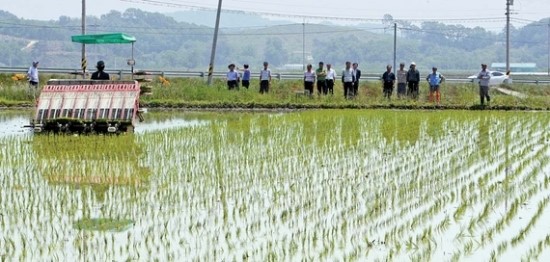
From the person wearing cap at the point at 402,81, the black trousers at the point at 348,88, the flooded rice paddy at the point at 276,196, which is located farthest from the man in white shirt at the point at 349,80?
the flooded rice paddy at the point at 276,196

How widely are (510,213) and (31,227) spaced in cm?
411

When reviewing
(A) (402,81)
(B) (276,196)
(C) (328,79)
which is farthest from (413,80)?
(B) (276,196)

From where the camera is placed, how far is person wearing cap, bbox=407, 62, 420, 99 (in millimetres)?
30295

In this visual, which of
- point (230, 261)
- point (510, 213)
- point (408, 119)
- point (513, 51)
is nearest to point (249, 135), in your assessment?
point (408, 119)

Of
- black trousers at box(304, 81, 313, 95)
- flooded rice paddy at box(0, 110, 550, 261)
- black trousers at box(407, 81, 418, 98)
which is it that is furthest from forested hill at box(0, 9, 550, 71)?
flooded rice paddy at box(0, 110, 550, 261)

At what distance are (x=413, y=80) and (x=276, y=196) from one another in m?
19.7

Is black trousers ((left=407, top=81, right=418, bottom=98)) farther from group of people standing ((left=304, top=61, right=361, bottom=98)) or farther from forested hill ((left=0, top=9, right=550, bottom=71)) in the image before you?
forested hill ((left=0, top=9, right=550, bottom=71))

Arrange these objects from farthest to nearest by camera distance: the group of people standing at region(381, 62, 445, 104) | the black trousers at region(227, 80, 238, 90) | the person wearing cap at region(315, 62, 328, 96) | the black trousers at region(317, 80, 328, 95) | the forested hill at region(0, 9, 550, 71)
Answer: the forested hill at region(0, 9, 550, 71)
the black trousers at region(227, 80, 238, 90)
the black trousers at region(317, 80, 328, 95)
the person wearing cap at region(315, 62, 328, 96)
the group of people standing at region(381, 62, 445, 104)

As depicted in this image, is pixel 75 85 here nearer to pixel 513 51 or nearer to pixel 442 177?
pixel 442 177

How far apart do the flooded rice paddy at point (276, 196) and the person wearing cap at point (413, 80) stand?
35.8 feet

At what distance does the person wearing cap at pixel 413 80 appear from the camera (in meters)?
30.3

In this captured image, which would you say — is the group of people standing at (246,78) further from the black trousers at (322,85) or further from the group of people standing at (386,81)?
the black trousers at (322,85)

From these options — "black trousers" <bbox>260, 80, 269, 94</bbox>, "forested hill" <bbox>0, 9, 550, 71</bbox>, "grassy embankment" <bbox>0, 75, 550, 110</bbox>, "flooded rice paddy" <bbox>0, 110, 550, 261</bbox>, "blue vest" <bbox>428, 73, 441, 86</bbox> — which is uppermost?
"forested hill" <bbox>0, 9, 550, 71</bbox>

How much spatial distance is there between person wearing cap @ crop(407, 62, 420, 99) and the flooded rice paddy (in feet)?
35.8
